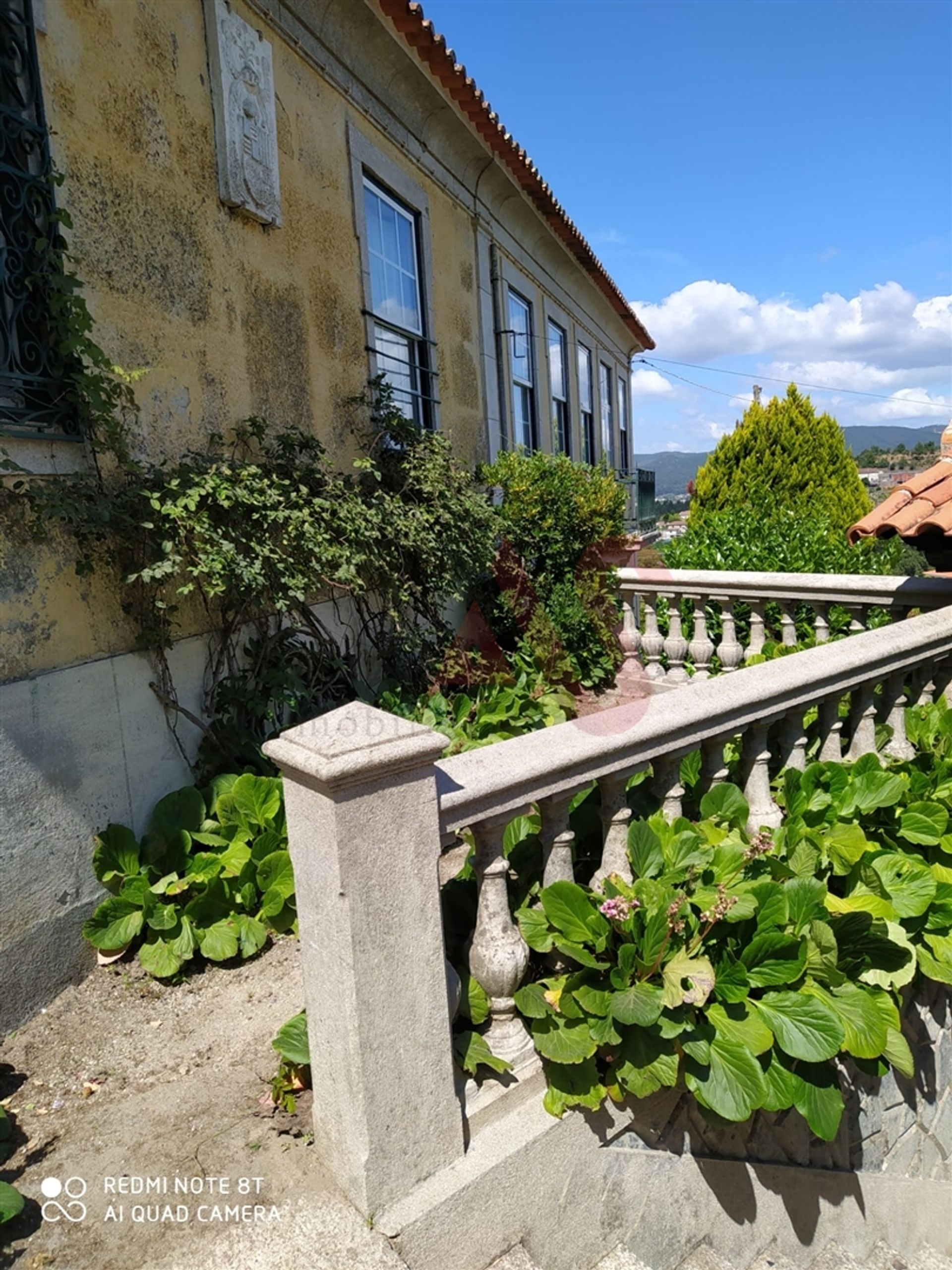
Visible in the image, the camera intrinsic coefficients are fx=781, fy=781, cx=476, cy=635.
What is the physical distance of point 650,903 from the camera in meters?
2.03

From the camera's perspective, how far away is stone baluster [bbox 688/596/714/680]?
17.8 feet

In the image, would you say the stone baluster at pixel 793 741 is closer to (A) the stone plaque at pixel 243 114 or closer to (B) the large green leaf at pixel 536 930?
(B) the large green leaf at pixel 536 930

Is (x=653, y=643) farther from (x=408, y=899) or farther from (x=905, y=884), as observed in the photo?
(x=408, y=899)

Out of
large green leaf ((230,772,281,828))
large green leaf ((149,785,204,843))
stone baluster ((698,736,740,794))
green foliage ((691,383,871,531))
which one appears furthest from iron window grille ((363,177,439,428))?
green foliage ((691,383,871,531))

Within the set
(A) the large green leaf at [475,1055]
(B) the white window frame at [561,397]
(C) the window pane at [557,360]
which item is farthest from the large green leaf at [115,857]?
(C) the window pane at [557,360]

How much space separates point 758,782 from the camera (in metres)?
2.76

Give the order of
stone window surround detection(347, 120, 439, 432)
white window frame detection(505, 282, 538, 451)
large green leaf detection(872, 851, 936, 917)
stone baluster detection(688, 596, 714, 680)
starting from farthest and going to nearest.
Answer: white window frame detection(505, 282, 538, 451) < stone baluster detection(688, 596, 714, 680) < stone window surround detection(347, 120, 439, 432) < large green leaf detection(872, 851, 936, 917)

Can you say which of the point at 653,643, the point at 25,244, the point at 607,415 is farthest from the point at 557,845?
the point at 607,415

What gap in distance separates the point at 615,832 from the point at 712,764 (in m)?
0.52

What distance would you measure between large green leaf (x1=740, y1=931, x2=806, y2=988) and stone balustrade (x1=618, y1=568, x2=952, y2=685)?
2754 millimetres

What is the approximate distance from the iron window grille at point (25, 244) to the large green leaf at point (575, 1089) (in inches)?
109

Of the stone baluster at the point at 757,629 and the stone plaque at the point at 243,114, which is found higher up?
the stone plaque at the point at 243,114

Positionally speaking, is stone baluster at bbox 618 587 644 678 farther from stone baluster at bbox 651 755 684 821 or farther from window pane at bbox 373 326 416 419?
stone baluster at bbox 651 755 684 821
